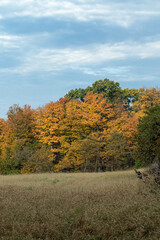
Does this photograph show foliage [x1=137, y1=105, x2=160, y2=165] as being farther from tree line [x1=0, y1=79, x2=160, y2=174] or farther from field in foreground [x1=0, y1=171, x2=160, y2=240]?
tree line [x1=0, y1=79, x2=160, y2=174]

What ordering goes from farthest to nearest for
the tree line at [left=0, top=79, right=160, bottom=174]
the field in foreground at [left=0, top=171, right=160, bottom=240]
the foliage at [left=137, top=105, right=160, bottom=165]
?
the tree line at [left=0, top=79, right=160, bottom=174], the foliage at [left=137, top=105, right=160, bottom=165], the field in foreground at [left=0, top=171, right=160, bottom=240]

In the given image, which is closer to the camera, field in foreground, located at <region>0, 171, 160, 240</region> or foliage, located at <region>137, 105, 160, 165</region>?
field in foreground, located at <region>0, 171, 160, 240</region>

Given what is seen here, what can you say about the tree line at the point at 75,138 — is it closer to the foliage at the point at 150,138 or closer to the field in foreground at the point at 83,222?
the foliage at the point at 150,138

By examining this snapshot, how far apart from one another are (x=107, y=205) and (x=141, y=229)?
228cm

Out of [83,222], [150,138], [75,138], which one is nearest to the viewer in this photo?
[83,222]

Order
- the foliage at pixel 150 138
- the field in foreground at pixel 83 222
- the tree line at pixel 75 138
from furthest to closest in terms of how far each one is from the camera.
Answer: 1. the tree line at pixel 75 138
2. the foliage at pixel 150 138
3. the field in foreground at pixel 83 222

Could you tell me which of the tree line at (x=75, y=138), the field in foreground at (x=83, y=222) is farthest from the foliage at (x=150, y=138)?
the tree line at (x=75, y=138)

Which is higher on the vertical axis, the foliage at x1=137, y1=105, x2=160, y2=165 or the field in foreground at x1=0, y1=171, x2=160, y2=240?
the foliage at x1=137, y1=105, x2=160, y2=165

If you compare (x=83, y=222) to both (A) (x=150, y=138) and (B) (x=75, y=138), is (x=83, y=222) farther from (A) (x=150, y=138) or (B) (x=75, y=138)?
(B) (x=75, y=138)

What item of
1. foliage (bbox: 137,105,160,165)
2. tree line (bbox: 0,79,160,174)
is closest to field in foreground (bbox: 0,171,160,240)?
foliage (bbox: 137,105,160,165)

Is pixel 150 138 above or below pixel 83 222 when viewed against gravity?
above

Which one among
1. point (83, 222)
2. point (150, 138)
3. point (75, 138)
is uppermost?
point (75, 138)

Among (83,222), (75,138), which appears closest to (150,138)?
(83,222)

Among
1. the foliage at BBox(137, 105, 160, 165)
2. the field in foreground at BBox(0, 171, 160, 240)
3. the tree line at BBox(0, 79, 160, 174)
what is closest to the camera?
the field in foreground at BBox(0, 171, 160, 240)
